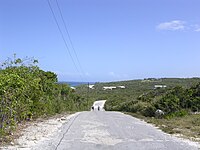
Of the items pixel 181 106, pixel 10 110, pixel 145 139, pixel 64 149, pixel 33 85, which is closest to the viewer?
pixel 64 149

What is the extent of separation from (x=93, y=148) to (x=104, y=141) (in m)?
1.37

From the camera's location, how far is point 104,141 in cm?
1091

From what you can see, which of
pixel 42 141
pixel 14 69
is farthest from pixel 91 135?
pixel 14 69

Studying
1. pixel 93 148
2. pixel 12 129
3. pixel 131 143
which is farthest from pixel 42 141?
pixel 131 143

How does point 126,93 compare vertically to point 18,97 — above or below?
below

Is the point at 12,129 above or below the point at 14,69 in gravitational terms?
below

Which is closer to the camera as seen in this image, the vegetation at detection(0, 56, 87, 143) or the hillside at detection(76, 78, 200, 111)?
the vegetation at detection(0, 56, 87, 143)

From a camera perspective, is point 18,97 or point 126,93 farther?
point 126,93

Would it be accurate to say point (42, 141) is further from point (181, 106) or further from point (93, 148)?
point (181, 106)

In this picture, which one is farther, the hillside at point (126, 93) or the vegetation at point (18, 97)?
the hillside at point (126, 93)

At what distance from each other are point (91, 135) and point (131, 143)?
209cm

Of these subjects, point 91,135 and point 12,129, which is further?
point 91,135

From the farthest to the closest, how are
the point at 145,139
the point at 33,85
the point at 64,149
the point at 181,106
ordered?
the point at 181,106 < the point at 33,85 < the point at 145,139 < the point at 64,149

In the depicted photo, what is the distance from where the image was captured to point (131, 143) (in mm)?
10625
